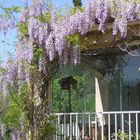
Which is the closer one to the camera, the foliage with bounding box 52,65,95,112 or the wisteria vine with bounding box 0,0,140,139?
the wisteria vine with bounding box 0,0,140,139

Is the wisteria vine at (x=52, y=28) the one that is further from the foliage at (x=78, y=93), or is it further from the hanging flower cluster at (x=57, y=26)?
the foliage at (x=78, y=93)

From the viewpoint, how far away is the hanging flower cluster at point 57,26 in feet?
25.6

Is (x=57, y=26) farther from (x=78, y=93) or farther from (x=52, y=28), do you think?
(x=78, y=93)

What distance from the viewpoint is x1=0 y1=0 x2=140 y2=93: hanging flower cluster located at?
781cm

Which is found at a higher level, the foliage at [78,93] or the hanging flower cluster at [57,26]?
the hanging flower cluster at [57,26]

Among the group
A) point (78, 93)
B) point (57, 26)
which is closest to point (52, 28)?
point (57, 26)

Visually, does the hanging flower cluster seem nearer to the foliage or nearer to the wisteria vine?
the wisteria vine

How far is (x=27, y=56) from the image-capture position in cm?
840

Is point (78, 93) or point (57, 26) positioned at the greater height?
point (57, 26)

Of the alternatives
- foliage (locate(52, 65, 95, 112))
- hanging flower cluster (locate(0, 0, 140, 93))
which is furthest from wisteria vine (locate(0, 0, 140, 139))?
foliage (locate(52, 65, 95, 112))

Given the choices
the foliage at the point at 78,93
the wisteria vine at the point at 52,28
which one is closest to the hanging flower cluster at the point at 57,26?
the wisteria vine at the point at 52,28

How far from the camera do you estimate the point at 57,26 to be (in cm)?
815

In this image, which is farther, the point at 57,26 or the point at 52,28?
the point at 52,28

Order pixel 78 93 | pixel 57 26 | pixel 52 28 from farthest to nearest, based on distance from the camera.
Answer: pixel 78 93 < pixel 52 28 < pixel 57 26
